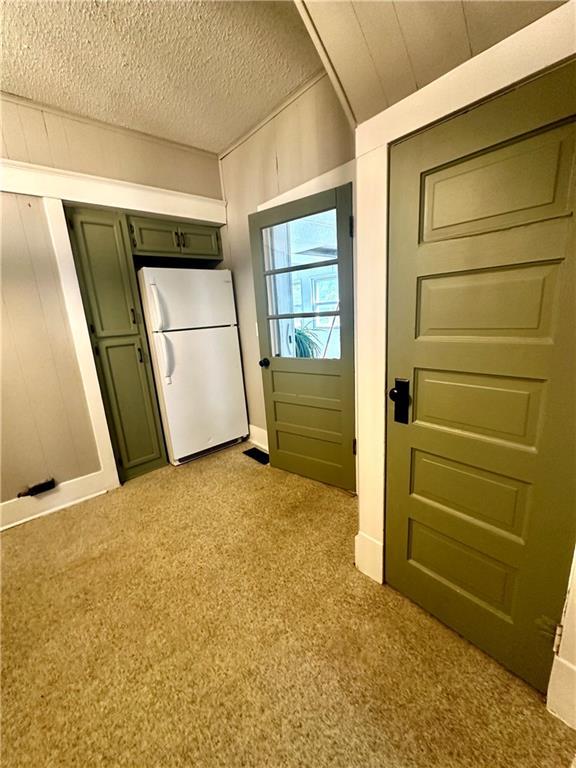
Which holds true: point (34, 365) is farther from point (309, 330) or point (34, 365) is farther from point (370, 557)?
point (370, 557)

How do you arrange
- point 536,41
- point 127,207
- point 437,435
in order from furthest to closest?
point 127,207
point 437,435
point 536,41

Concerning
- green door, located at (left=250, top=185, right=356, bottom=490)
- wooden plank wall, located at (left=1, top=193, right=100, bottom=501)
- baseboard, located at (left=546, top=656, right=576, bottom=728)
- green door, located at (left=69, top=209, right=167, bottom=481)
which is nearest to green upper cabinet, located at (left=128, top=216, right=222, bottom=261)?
green door, located at (left=69, top=209, right=167, bottom=481)

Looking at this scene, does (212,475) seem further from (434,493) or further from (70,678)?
(434,493)

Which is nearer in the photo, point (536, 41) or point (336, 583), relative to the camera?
point (536, 41)

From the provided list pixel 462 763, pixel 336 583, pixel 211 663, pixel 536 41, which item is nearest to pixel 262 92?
pixel 536 41

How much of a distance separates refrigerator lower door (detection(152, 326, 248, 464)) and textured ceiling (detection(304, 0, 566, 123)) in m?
2.12

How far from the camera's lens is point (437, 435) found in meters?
1.21

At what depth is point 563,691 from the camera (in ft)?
3.29

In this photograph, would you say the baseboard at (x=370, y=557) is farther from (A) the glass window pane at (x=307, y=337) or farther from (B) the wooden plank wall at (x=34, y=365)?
(B) the wooden plank wall at (x=34, y=365)

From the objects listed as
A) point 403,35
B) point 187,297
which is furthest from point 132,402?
point 403,35

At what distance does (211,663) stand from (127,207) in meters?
2.94

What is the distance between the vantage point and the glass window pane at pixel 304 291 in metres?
2.14

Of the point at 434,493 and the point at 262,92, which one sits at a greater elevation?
the point at 262,92

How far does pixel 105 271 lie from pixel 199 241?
899mm
